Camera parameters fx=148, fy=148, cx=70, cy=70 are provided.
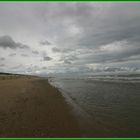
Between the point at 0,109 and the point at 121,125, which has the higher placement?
the point at 0,109

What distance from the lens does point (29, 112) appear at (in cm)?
996

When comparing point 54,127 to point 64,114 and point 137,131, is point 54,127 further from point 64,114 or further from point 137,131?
point 137,131

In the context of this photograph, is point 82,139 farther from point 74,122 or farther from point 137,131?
point 137,131

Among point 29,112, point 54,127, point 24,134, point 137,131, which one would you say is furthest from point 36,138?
point 137,131

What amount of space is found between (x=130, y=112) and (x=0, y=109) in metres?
9.11

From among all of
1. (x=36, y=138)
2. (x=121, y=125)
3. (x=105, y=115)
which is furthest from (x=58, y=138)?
(x=105, y=115)

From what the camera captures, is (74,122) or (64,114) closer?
(74,122)

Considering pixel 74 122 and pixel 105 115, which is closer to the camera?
pixel 74 122

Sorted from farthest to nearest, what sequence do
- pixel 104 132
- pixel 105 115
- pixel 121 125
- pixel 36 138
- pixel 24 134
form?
pixel 105 115 → pixel 121 125 → pixel 104 132 → pixel 24 134 → pixel 36 138

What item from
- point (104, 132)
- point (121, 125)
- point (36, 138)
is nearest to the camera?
point (36, 138)

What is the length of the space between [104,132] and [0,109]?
23.6 feet

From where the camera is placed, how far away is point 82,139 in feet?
20.5

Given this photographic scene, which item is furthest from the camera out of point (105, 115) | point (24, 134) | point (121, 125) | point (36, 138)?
point (105, 115)

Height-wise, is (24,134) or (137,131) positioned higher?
(24,134)
